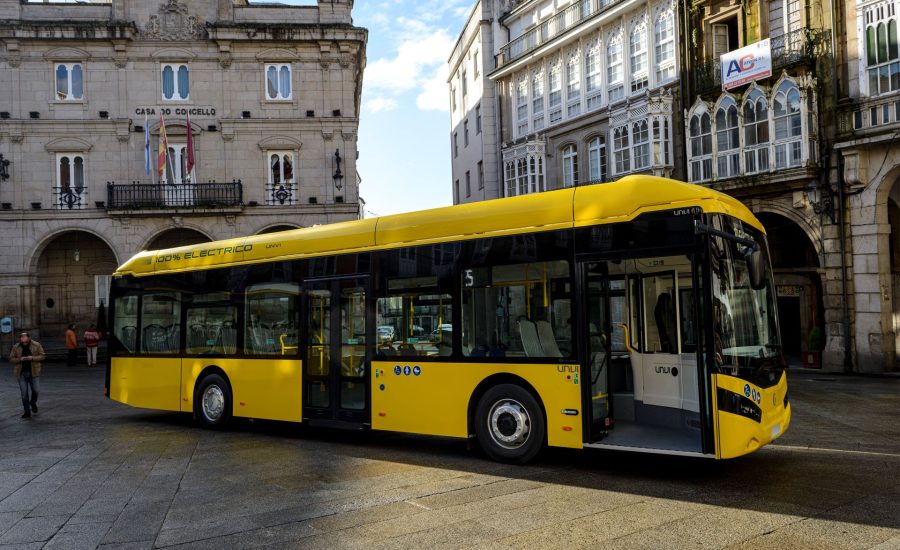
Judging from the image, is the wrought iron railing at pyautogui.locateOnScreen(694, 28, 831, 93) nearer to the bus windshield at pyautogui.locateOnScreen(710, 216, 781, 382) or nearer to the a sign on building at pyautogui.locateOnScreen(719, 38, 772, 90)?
the a sign on building at pyautogui.locateOnScreen(719, 38, 772, 90)

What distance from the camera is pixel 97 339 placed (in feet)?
91.4

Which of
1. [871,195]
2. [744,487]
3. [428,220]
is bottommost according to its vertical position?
[744,487]

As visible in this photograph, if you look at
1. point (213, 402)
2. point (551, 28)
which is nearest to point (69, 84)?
point (551, 28)

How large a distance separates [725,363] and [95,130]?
93.6 ft

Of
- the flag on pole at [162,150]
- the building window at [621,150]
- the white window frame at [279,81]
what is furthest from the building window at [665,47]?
the flag on pole at [162,150]

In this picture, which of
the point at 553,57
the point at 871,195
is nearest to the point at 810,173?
the point at 871,195

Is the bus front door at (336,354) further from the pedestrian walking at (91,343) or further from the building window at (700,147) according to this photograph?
the pedestrian walking at (91,343)

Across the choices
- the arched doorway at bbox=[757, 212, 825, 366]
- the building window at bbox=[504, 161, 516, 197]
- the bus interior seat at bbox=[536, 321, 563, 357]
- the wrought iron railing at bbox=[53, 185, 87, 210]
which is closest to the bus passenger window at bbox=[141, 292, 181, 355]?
the bus interior seat at bbox=[536, 321, 563, 357]

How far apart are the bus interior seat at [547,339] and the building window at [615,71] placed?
21155 mm

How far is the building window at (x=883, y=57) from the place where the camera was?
20.3 metres

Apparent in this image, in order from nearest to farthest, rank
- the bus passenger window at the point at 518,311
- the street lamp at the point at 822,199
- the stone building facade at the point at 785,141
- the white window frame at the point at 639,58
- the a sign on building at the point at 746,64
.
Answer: the bus passenger window at the point at 518,311 < the street lamp at the point at 822,199 < the stone building facade at the point at 785,141 < the a sign on building at the point at 746,64 < the white window frame at the point at 639,58

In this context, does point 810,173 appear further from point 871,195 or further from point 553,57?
point 553,57

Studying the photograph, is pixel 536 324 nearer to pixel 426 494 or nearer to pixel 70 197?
pixel 426 494

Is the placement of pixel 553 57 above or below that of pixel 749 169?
above
